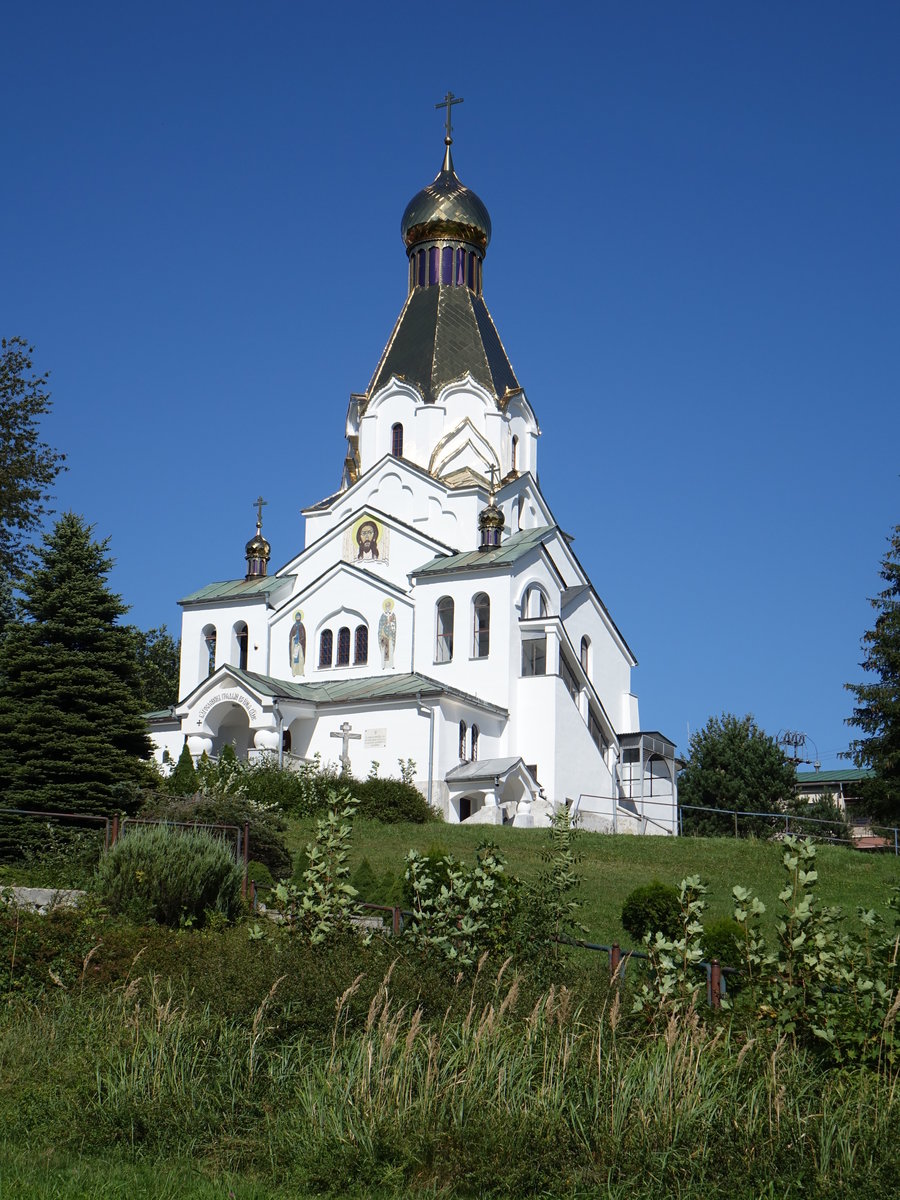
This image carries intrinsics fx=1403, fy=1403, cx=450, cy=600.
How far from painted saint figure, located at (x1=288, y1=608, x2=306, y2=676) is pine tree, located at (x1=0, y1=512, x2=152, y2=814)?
13424 mm

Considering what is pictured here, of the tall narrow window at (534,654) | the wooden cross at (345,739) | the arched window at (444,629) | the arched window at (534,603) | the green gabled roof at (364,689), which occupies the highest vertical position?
the arched window at (534,603)

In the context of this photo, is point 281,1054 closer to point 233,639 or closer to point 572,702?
point 572,702

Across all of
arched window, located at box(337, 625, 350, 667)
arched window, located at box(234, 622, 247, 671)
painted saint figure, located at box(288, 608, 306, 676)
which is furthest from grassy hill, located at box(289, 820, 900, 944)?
arched window, located at box(234, 622, 247, 671)

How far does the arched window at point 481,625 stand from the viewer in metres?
34.7

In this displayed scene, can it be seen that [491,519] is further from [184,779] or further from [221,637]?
[184,779]

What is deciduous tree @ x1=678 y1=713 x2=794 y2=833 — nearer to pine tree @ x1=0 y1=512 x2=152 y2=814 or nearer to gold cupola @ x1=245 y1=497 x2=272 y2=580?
gold cupola @ x1=245 y1=497 x2=272 y2=580

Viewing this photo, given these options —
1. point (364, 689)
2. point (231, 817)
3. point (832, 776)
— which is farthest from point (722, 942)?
point (832, 776)

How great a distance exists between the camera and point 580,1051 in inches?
359

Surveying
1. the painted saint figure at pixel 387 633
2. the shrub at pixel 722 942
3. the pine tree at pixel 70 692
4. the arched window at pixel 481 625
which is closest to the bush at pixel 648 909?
the shrub at pixel 722 942

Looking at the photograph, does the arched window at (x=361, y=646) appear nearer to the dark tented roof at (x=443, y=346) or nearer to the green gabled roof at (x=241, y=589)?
the green gabled roof at (x=241, y=589)

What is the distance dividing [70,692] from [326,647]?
48.9 ft

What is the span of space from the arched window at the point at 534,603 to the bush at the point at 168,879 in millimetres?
19645

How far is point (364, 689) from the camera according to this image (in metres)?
33.9

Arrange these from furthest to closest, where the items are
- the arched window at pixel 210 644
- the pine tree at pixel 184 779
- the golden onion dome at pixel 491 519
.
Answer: the arched window at pixel 210 644
the golden onion dome at pixel 491 519
the pine tree at pixel 184 779
